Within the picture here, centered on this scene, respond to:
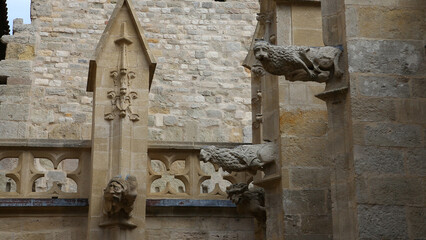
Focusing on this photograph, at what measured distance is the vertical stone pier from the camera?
25.7 feet

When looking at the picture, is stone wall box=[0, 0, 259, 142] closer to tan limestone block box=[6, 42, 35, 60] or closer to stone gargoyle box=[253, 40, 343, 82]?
tan limestone block box=[6, 42, 35, 60]

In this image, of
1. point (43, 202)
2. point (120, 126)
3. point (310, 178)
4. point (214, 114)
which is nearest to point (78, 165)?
point (43, 202)

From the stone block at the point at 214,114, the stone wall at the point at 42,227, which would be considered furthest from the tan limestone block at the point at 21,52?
the stone wall at the point at 42,227

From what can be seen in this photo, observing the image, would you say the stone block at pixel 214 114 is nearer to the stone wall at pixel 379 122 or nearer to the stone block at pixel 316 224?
the stone block at pixel 316 224

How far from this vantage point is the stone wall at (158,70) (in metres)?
12.3

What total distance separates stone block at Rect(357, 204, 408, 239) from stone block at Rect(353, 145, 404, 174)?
0.24 metres

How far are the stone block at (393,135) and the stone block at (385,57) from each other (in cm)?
38

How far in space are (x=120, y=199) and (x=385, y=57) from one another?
112 inches

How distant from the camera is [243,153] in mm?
7000

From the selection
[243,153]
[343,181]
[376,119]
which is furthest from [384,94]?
[243,153]

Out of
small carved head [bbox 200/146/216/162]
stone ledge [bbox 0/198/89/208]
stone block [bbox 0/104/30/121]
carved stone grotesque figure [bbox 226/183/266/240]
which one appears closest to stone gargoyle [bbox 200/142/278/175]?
small carved head [bbox 200/146/216/162]

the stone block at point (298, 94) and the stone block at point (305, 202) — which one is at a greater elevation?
the stone block at point (298, 94)

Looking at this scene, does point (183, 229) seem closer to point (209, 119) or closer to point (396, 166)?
point (396, 166)

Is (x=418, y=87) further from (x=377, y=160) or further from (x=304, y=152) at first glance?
(x=304, y=152)
